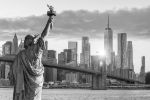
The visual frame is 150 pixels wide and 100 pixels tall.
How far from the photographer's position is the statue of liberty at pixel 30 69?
297 inches

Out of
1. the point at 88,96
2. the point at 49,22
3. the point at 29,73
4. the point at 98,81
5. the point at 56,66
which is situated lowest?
the point at 88,96

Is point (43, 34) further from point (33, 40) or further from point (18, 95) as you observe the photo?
point (18, 95)

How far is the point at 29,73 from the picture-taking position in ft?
24.9

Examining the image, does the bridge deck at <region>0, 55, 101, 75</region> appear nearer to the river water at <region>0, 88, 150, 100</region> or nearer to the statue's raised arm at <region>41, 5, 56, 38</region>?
the river water at <region>0, 88, 150, 100</region>

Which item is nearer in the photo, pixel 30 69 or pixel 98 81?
pixel 30 69

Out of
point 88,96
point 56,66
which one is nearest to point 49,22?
point 88,96

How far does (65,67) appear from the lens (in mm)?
72812

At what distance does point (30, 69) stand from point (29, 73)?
2.9 inches

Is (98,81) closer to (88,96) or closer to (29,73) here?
(88,96)

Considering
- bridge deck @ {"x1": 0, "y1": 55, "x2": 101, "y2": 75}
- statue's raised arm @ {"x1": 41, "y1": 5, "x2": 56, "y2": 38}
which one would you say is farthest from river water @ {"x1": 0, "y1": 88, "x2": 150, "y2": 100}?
statue's raised arm @ {"x1": 41, "y1": 5, "x2": 56, "y2": 38}

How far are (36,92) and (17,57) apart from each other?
2.21 ft

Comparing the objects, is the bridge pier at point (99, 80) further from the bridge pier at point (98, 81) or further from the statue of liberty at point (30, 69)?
the statue of liberty at point (30, 69)

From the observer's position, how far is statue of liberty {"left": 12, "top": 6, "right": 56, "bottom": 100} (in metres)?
7.55

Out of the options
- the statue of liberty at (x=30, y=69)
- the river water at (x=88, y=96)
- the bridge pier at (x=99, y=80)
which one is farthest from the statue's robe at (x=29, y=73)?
the bridge pier at (x=99, y=80)
